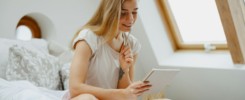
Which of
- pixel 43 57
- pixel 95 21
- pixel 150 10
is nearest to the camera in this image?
pixel 95 21

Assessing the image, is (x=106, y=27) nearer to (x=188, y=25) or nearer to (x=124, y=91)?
(x=124, y=91)

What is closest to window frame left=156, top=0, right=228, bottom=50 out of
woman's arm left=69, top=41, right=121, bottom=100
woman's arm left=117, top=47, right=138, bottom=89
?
woman's arm left=117, top=47, right=138, bottom=89

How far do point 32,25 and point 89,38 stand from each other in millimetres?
1487

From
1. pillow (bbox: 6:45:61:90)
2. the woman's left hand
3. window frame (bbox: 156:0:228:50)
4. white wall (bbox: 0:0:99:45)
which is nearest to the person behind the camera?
the woman's left hand

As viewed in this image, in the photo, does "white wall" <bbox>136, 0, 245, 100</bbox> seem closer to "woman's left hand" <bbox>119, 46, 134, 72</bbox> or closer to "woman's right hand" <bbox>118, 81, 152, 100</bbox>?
"woman's left hand" <bbox>119, 46, 134, 72</bbox>

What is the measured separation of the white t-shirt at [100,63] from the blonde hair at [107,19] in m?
0.04

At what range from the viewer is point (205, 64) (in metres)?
2.74

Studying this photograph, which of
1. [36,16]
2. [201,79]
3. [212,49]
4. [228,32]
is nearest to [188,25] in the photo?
[212,49]

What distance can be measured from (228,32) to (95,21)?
1170mm

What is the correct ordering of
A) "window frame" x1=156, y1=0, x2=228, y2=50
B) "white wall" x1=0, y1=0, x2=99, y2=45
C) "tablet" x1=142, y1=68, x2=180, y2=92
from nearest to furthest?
"tablet" x1=142, y1=68, x2=180, y2=92
"white wall" x1=0, y1=0, x2=99, y2=45
"window frame" x1=156, y1=0, x2=228, y2=50

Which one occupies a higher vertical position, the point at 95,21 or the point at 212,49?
the point at 95,21

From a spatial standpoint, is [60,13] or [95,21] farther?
[60,13]

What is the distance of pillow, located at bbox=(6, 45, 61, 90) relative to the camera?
200cm

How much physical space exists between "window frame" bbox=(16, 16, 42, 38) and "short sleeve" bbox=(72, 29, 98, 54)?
1.41m
